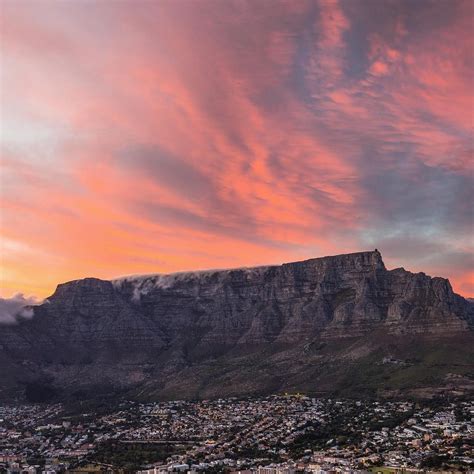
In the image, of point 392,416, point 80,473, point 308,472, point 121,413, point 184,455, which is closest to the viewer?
point 308,472

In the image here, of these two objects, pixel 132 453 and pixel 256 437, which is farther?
pixel 256 437

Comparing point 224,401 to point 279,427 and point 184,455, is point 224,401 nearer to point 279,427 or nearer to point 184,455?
point 279,427

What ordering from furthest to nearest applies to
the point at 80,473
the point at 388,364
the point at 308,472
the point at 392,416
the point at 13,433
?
the point at 388,364 < the point at 13,433 < the point at 392,416 < the point at 80,473 < the point at 308,472

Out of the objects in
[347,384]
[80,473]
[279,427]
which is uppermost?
[347,384]

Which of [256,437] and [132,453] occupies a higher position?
[256,437]

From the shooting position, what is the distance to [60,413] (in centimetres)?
19800

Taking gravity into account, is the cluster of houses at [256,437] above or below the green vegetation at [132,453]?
above

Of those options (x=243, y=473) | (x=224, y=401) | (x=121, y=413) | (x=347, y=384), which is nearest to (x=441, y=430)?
(x=243, y=473)

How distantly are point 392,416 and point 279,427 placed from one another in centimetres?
2425

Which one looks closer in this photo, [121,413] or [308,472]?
[308,472]

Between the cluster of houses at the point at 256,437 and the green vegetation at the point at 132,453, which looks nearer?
the cluster of houses at the point at 256,437

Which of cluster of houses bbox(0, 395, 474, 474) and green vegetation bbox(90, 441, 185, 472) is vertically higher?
cluster of houses bbox(0, 395, 474, 474)

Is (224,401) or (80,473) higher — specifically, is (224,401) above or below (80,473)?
above

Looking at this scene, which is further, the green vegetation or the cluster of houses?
the green vegetation
